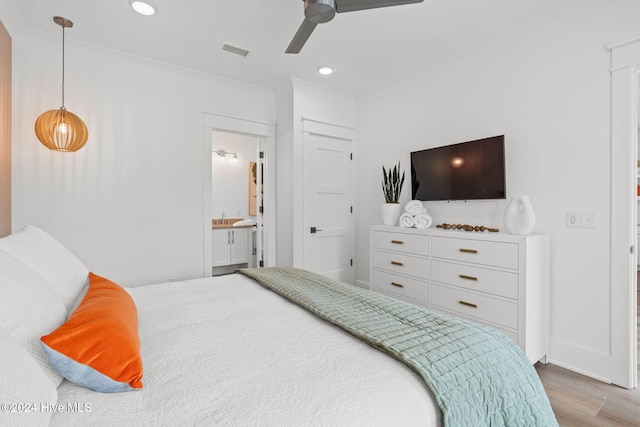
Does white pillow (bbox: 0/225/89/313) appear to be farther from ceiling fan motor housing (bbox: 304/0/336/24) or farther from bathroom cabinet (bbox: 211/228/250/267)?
bathroom cabinet (bbox: 211/228/250/267)

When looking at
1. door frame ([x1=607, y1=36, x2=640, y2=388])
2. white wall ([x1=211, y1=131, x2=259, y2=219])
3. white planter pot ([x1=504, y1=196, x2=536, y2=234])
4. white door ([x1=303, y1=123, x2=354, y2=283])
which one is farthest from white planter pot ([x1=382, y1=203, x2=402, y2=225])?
white wall ([x1=211, y1=131, x2=259, y2=219])

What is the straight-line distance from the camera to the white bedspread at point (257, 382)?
30.1 inches

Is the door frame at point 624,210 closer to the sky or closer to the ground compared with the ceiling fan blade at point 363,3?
closer to the ground

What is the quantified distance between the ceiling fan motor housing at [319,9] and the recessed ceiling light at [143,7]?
1220mm

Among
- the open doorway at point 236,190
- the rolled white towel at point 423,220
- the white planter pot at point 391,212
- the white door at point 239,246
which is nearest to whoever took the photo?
the rolled white towel at point 423,220

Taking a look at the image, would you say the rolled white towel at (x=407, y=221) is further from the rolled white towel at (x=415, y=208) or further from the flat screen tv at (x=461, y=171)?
the flat screen tv at (x=461, y=171)

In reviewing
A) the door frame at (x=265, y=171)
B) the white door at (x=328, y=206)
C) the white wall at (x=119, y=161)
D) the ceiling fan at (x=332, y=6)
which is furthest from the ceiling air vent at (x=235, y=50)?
the ceiling fan at (x=332, y=6)

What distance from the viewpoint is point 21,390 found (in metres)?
0.62

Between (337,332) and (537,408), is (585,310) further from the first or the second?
(337,332)

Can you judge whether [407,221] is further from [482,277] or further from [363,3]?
[363,3]

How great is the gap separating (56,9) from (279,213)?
2.60m

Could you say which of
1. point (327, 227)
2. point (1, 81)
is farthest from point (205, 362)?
point (327, 227)

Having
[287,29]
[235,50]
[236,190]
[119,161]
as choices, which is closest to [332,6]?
[287,29]

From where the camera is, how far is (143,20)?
246 centimetres
